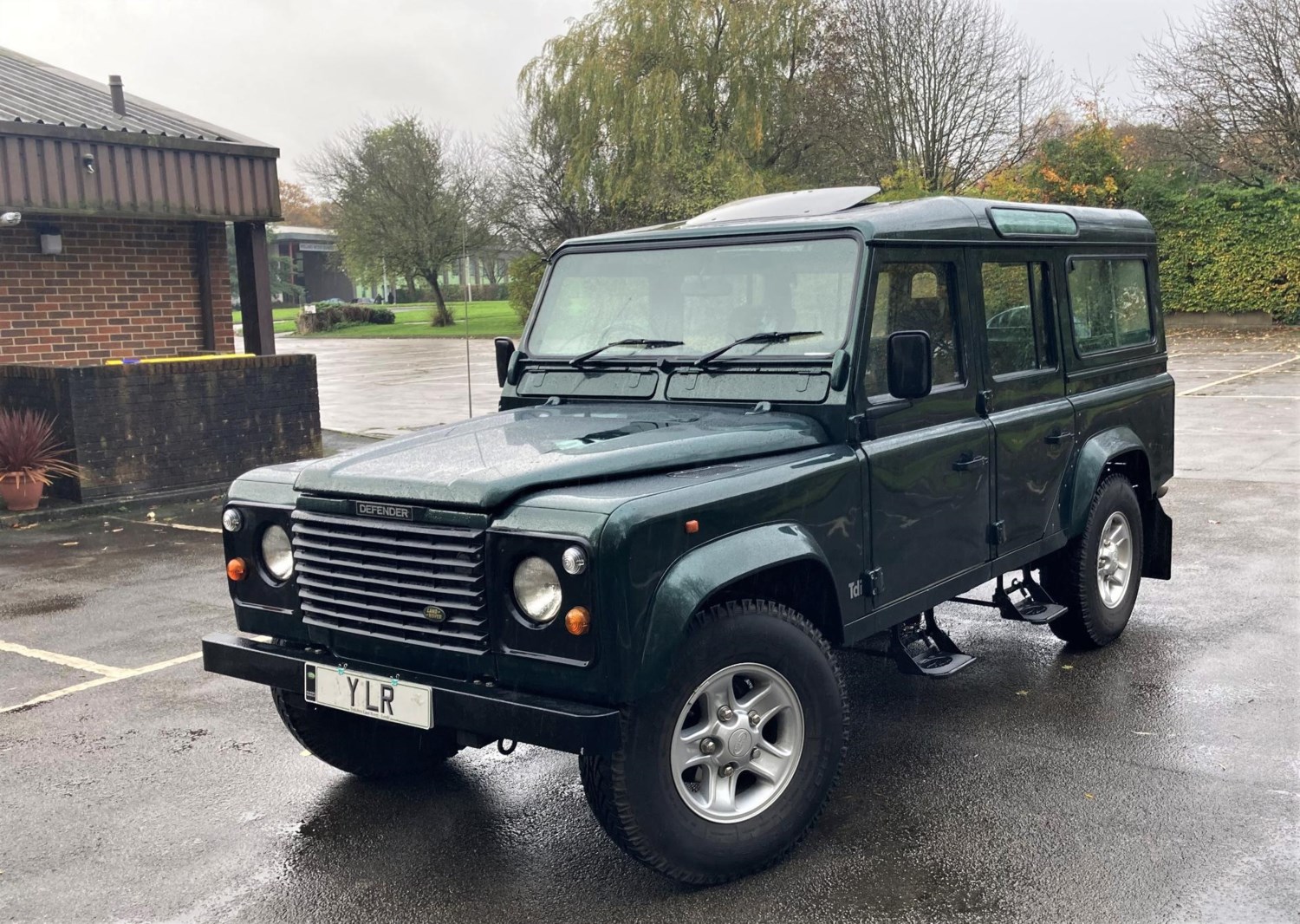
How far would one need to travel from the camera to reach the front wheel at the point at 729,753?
3.49 metres

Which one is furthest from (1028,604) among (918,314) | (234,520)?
(234,520)

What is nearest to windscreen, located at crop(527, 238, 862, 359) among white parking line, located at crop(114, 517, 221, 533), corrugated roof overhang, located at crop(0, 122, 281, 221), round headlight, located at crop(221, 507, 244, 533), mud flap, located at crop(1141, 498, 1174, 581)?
round headlight, located at crop(221, 507, 244, 533)

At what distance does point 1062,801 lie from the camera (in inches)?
170

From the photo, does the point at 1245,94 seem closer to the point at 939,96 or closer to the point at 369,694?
the point at 939,96

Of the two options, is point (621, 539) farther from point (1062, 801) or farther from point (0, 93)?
point (0, 93)

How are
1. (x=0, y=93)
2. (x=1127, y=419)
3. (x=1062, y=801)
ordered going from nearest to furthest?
(x=1062, y=801)
(x=1127, y=419)
(x=0, y=93)

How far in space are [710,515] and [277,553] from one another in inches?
60.2

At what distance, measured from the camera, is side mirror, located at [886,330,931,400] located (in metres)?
4.23

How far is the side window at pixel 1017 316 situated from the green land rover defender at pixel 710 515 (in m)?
0.02

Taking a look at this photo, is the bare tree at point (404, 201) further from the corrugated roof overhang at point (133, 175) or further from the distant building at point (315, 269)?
the corrugated roof overhang at point (133, 175)

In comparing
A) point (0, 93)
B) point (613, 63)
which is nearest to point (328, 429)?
point (0, 93)

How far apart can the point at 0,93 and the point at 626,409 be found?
1077 cm

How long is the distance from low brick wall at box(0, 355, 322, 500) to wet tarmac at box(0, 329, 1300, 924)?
448 cm

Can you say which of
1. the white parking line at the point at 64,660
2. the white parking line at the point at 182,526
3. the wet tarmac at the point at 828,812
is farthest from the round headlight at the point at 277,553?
the white parking line at the point at 182,526
